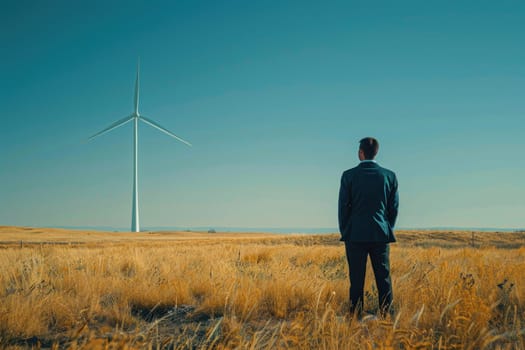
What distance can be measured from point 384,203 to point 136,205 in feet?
199

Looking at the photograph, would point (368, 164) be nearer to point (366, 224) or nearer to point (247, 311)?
point (366, 224)

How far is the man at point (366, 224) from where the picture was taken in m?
4.75

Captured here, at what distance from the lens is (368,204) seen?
483 cm

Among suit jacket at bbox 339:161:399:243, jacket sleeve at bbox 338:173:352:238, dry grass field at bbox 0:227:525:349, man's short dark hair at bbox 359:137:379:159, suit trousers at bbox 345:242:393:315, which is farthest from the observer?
man's short dark hair at bbox 359:137:379:159

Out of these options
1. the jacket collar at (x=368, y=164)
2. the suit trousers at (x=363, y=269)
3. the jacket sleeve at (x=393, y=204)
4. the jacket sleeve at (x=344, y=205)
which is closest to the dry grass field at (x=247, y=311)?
the suit trousers at (x=363, y=269)

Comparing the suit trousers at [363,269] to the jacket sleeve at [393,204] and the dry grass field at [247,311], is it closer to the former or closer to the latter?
the dry grass field at [247,311]

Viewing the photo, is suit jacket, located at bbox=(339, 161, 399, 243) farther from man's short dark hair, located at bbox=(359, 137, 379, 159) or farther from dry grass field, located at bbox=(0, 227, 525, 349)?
dry grass field, located at bbox=(0, 227, 525, 349)

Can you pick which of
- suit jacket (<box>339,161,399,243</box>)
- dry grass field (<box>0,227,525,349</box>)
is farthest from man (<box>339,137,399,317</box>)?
dry grass field (<box>0,227,525,349</box>)

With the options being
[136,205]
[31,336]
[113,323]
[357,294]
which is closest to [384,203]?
[357,294]

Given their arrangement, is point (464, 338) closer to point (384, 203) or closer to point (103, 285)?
point (384, 203)

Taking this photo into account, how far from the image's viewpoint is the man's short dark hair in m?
5.08

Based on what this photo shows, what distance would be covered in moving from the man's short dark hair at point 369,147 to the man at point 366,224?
0.03 meters

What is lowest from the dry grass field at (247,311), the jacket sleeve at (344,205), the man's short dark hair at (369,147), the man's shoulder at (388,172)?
the dry grass field at (247,311)

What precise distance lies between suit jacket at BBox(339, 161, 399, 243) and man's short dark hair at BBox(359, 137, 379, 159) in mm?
132
